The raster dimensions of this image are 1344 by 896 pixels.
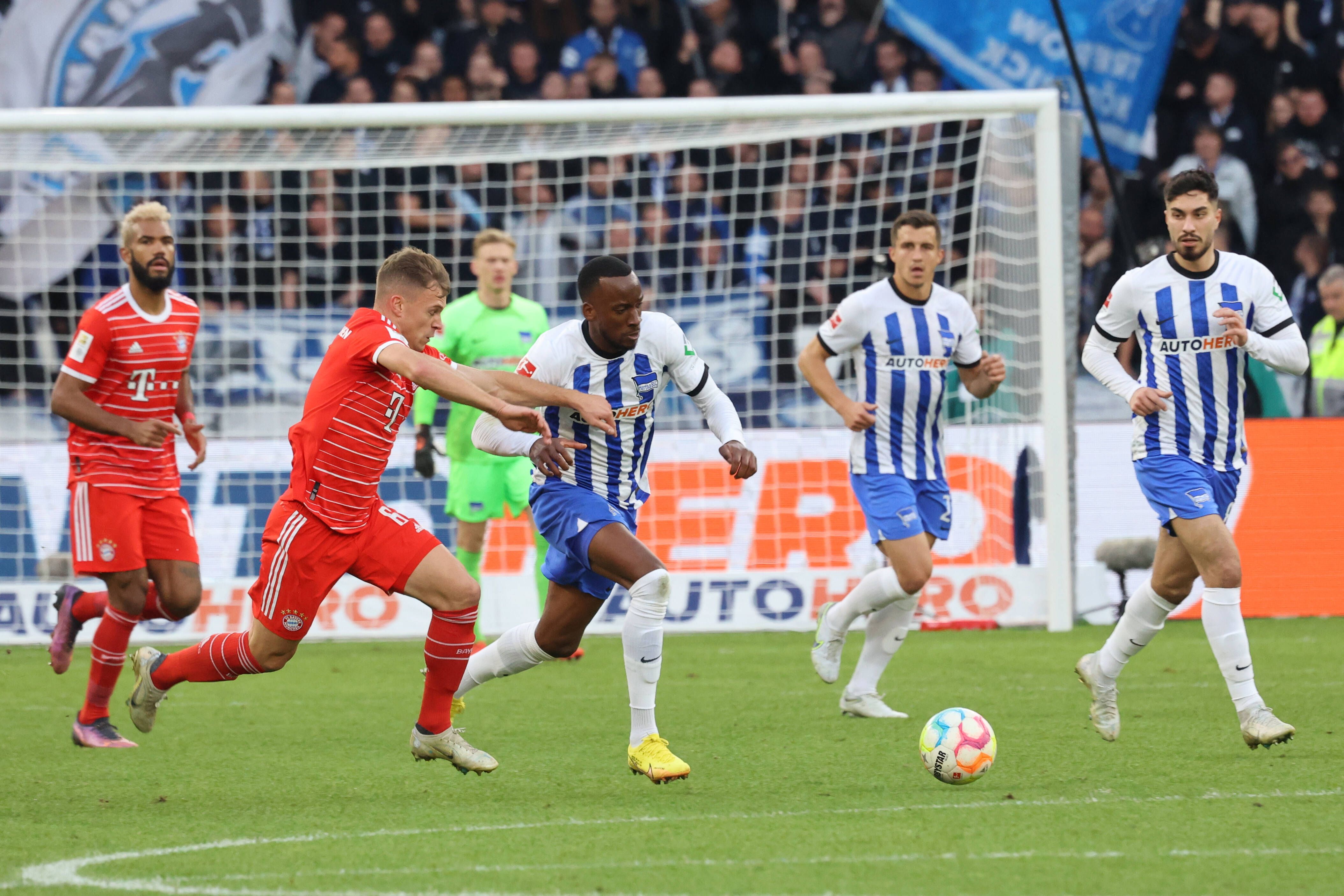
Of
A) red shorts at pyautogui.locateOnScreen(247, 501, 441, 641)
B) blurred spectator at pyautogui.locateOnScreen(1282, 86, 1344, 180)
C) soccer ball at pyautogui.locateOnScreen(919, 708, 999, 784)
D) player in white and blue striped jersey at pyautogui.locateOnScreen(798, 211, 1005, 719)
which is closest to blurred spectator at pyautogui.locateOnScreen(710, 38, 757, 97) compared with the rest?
blurred spectator at pyautogui.locateOnScreen(1282, 86, 1344, 180)

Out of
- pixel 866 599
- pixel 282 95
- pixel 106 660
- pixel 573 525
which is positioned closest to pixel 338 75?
pixel 282 95

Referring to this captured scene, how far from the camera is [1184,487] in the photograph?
20.9 ft

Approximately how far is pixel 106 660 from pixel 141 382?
48.9 inches

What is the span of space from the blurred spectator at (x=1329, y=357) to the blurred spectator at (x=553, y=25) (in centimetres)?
686

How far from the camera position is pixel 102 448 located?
23.5ft

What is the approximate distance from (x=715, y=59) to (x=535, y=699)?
7555mm

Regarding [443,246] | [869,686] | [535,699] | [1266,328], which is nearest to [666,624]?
[535,699]

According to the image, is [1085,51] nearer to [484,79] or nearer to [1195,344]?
[484,79]

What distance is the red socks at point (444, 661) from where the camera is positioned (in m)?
5.84

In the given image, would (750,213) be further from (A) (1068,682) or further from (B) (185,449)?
(A) (1068,682)

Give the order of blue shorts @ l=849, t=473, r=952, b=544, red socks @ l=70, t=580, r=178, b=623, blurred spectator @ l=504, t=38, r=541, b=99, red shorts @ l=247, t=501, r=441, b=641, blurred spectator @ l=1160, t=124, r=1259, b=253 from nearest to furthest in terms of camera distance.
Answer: red shorts @ l=247, t=501, r=441, b=641 < blue shorts @ l=849, t=473, r=952, b=544 < red socks @ l=70, t=580, r=178, b=623 < blurred spectator @ l=1160, t=124, r=1259, b=253 < blurred spectator @ l=504, t=38, r=541, b=99

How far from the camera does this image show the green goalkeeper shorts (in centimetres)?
977

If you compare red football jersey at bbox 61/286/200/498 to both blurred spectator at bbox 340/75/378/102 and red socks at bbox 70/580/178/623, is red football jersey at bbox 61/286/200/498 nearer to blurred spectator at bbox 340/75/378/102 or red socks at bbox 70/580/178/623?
red socks at bbox 70/580/178/623

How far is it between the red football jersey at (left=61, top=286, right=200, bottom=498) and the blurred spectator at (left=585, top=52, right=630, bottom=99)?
714 centimetres
